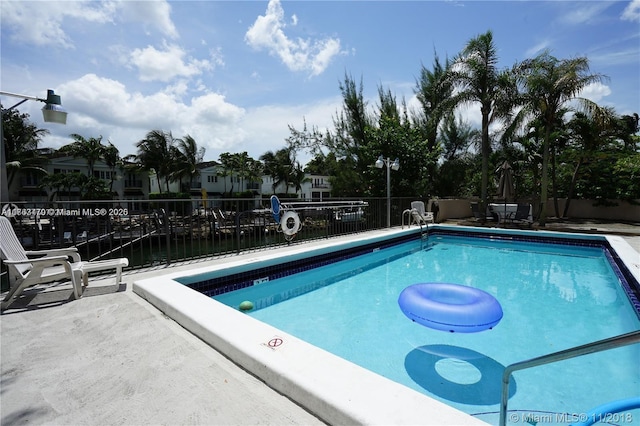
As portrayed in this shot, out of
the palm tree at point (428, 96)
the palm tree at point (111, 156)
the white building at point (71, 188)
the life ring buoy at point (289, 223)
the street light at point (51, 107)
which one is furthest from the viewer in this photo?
the palm tree at point (111, 156)

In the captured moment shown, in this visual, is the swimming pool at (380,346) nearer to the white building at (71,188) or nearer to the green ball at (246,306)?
the green ball at (246,306)

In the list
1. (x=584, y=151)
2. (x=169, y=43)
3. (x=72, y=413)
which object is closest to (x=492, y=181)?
(x=584, y=151)

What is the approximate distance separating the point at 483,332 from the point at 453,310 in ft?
4.77

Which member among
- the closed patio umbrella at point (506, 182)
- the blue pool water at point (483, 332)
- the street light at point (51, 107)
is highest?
the street light at point (51, 107)

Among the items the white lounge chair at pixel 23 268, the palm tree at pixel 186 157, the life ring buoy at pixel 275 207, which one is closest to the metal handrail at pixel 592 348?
the white lounge chair at pixel 23 268

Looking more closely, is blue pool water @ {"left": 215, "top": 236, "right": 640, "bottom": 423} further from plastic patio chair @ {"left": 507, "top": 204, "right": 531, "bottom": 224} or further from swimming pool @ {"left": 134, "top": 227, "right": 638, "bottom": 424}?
plastic patio chair @ {"left": 507, "top": 204, "right": 531, "bottom": 224}

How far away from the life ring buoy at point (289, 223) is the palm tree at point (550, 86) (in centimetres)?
1023

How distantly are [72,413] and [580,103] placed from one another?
15330mm

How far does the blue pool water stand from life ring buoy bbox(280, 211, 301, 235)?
1273 mm

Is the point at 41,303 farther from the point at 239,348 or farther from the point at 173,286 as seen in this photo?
the point at 239,348

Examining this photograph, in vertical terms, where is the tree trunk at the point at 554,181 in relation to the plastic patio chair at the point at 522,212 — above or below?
above

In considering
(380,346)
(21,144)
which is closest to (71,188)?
(21,144)

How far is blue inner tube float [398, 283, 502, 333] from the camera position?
2639mm

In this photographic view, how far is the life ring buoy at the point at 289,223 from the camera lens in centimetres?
719
